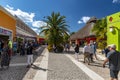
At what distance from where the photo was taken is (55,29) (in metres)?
35.0

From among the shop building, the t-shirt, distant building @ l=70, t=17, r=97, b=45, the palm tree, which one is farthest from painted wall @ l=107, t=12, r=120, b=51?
distant building @ l=70, t=17, r=97, b=45

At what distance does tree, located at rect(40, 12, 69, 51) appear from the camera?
34.7 metres

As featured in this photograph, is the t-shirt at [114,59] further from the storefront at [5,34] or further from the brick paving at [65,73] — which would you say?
the storefront at [5,34]

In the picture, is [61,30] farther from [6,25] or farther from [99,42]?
[6,25]

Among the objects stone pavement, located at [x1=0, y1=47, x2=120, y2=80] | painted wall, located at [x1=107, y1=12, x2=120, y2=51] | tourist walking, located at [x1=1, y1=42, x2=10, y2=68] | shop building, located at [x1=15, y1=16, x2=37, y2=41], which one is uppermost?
shop building, located at [x1=15, y1=16, x2=37, y2=41]

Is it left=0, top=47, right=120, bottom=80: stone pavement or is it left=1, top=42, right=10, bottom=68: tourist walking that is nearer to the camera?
left=0, top=47, right=120, bottom=80: stone pavement

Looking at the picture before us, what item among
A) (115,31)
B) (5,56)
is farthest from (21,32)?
(115,31)

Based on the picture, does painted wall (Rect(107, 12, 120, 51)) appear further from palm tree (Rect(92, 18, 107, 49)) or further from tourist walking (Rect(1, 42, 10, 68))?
palm tree (Rect(92, 18, 107, 49))

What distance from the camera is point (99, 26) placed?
33594 millimetres

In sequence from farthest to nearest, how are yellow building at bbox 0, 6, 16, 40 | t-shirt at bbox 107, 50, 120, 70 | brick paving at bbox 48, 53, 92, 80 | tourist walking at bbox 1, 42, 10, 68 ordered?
yellow building at bbox 0, 6, 16, 40 < tourist walking at bbox 1, 42, 10, 68 < brick paving at bbox 48, 53, 92, 80 < t-shirt at bbox 107, 50, 120, 70

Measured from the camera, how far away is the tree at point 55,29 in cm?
3466

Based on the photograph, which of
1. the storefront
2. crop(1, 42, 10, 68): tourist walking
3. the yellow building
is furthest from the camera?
the yellow building

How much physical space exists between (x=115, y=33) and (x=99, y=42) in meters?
22.2

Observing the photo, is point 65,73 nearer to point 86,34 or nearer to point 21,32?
point 21,32
